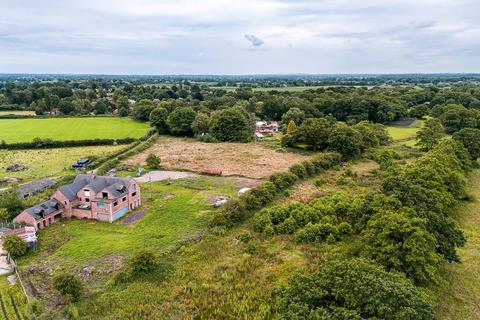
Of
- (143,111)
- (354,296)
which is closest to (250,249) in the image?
(354,296)

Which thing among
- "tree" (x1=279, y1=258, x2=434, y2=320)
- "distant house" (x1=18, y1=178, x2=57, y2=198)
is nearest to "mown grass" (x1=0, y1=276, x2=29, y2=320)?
"tree" (x1=279, y1=258, x2=434, y2=320)

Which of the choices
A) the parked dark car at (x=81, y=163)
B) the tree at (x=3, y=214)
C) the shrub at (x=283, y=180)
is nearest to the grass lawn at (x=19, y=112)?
the parked dark car at (x=81, y=163)

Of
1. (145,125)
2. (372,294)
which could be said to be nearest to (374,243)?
(372,294)

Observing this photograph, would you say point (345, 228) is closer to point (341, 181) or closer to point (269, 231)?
point (269, 231)

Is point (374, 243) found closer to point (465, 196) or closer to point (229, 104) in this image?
point (465, 196)

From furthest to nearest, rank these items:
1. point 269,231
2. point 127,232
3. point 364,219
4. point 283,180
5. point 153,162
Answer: point 153,162
point 283,180
point 127,232
point 269,231
point 364,219
